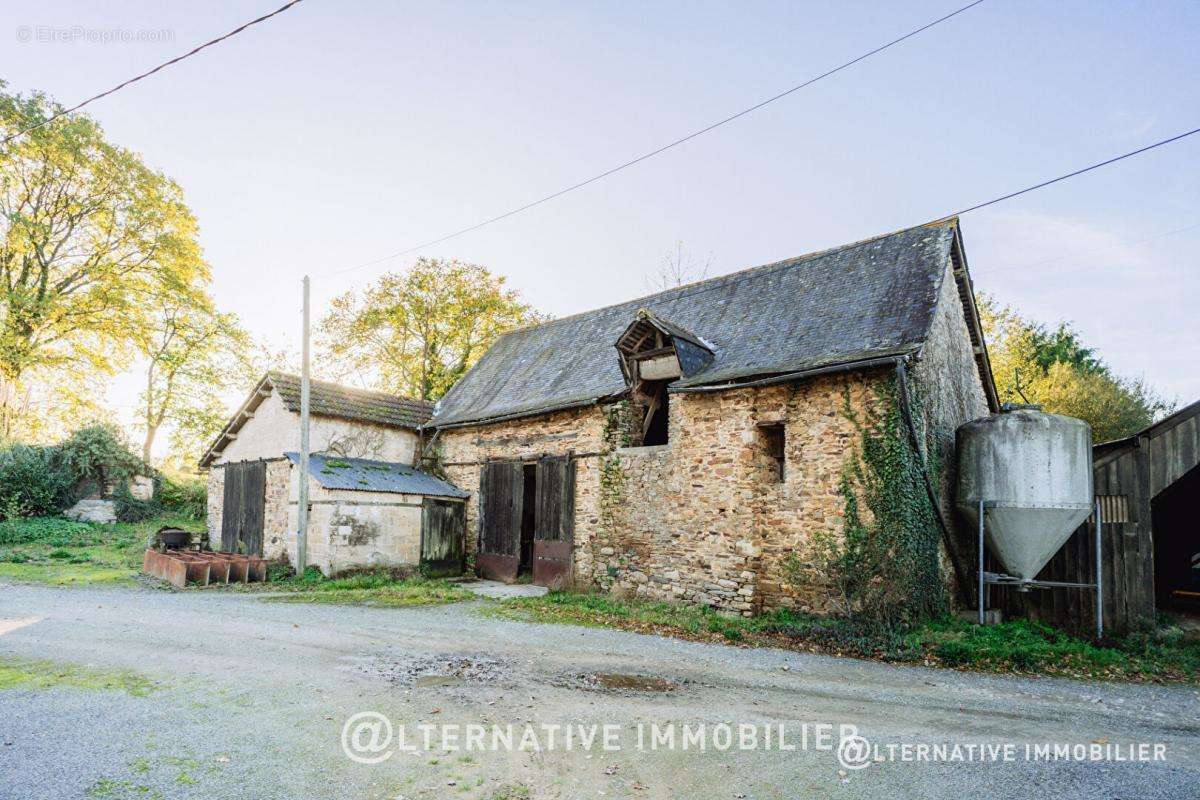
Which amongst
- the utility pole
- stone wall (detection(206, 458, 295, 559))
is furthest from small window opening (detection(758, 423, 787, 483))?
stone wall (detection(206, 458, 295, 559))

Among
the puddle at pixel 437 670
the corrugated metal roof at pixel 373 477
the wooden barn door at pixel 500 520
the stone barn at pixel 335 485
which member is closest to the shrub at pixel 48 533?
the stone barn at pixel 335 485

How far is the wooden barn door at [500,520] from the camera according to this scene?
16016mm

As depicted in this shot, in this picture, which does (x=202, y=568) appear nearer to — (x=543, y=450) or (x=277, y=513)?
→ (x=277, y=513)

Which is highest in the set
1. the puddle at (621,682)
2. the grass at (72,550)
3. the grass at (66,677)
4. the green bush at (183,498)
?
the green bush at (183,498)

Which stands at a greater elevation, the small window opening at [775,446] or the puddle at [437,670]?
the small window opening at [775,446]

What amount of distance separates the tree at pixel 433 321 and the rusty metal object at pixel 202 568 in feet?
48.2

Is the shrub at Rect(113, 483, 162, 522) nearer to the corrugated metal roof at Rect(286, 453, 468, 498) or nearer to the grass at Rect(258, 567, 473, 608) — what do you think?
the corrugated metal roof at Rect(286, 453, 468, 498)

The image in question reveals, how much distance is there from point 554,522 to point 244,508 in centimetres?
932

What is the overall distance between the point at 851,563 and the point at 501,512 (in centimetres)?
895

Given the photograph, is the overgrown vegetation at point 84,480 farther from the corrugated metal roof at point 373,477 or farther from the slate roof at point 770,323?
the slate roof at point 770,323

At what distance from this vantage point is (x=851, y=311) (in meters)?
12.3

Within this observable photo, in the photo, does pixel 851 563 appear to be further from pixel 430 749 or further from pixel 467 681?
pixel 430 749

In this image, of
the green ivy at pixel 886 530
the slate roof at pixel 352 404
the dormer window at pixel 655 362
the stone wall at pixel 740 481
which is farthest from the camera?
the slate roof at pixel 352 404

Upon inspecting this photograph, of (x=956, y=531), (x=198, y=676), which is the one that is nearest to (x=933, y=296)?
(x=956, y=531)
